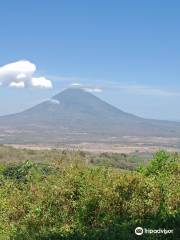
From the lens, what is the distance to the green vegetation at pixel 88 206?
15445mm

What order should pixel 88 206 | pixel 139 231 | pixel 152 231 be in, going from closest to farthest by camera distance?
pixel 152 231, pixel 139 231, pixel 88 206

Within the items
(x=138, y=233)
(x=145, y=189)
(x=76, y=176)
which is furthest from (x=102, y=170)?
(x=138, y=233)

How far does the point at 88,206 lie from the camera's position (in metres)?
17.5

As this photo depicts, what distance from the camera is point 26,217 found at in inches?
719

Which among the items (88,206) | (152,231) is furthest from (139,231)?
(88,206)

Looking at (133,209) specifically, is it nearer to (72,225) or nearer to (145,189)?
(145,189)

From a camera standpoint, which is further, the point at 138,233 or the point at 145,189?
the point at 145,189

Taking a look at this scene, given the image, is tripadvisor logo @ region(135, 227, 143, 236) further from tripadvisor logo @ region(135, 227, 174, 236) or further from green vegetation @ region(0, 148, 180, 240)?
green vegetation @ region(0, 148, 180, 240)

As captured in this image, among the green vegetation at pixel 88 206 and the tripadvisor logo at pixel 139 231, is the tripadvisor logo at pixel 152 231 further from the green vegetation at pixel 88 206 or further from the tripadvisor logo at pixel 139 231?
the green vegetation at pixel 88 206

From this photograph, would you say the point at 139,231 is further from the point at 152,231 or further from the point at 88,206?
the point at 88,206

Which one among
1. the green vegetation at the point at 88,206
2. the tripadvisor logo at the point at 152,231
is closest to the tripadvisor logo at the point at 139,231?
the tripadvisor logo at the point at 152,231

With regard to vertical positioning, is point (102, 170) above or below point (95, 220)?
above

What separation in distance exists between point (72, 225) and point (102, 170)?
13.2ft

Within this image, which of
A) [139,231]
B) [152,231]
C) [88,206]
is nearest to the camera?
[152,231]
